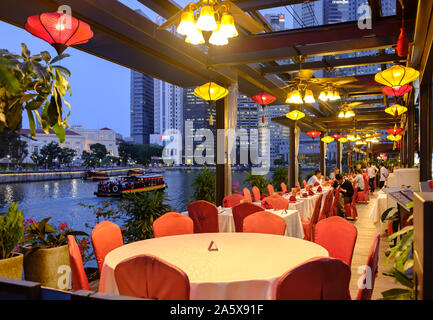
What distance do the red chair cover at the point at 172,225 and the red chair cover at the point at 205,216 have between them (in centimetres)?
113

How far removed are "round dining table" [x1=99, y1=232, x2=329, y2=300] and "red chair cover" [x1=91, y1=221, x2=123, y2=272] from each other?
0.33 m

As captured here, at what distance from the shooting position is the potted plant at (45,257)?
3.14 m

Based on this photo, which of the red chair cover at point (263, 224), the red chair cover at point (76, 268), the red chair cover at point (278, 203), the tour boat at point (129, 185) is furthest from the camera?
the tour boat at point (129, 185)

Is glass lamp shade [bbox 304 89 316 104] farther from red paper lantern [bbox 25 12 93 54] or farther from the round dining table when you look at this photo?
red paper lantern [bbox 25 12 93 54]

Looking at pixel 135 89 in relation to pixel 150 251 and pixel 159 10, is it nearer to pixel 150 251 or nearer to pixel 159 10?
pixel 159 10

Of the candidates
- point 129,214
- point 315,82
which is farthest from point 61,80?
point 315,82

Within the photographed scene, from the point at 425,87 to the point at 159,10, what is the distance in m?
4.59

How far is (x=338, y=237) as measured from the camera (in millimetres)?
3193

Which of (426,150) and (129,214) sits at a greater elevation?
(426,150)

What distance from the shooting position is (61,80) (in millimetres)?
2289

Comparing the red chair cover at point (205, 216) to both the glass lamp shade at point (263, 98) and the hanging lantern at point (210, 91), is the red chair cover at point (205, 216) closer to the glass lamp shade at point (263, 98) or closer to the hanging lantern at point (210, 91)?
the hanging lantern at point (210, 91)

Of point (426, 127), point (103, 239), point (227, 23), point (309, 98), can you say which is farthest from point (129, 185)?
point (227, 23)

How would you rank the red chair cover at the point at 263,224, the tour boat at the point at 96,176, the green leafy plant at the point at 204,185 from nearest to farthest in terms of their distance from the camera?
the red chair cover at the point at 263,224
the green leafy plant at the point at 204,185
the tour boat at the point at 96,176

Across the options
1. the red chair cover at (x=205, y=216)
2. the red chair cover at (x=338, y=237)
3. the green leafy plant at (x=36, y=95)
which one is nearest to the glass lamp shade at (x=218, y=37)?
the green leafy plant at (x=36, y=95)
